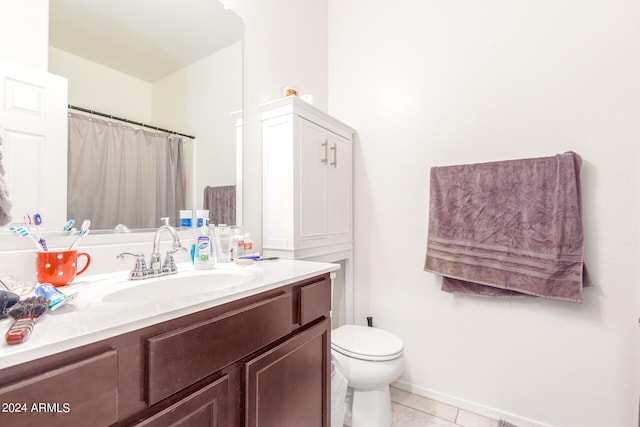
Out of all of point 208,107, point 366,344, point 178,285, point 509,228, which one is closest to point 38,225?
point 178,285

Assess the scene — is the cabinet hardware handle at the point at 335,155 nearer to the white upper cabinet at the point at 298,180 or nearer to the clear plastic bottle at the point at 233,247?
the white upper cabinet at the point at 298,180

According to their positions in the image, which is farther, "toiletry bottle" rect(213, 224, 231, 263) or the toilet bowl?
the toilet bowl

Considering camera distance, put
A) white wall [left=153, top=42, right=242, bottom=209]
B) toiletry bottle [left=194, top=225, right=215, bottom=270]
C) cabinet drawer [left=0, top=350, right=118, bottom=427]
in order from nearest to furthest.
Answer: cabinet drawer [left=0, top=350, right=118, bottom=427]
toiletry bottle [left=194, top=225, right=215, bottom=270]
white wall [left=153, top=42, right=242, bottom=209]

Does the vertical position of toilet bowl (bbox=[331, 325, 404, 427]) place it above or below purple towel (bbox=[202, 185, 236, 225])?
below

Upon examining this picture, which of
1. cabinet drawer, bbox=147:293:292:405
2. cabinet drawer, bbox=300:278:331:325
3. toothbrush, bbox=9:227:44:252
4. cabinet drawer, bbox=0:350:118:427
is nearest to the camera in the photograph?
cabinet drawer, bbox=0:350:118:427

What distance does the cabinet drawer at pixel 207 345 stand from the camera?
608mm

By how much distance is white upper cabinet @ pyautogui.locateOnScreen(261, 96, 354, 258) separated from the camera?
1.50 meters

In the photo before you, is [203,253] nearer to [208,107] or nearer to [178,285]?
[178,285]

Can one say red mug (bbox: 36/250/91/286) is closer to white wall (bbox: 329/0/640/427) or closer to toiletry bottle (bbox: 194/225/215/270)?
toiletry bottle (bbox: 194/225/215/270)

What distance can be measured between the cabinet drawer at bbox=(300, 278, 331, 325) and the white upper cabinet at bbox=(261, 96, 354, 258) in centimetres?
38

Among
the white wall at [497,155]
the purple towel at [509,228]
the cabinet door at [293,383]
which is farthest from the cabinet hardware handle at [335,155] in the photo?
the cabinet door at [293,383]

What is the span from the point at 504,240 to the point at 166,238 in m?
1.60

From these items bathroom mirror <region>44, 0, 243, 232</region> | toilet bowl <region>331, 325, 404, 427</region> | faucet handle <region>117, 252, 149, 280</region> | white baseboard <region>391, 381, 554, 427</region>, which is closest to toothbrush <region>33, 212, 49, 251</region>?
bathroom mirror <region>44, 0, 243, 232</region>

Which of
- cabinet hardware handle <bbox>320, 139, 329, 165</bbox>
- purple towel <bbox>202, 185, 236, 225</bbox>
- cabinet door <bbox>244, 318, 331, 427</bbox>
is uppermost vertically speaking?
cabinet hardware handle <bbox>320, 139, 329, 165</bbox>
